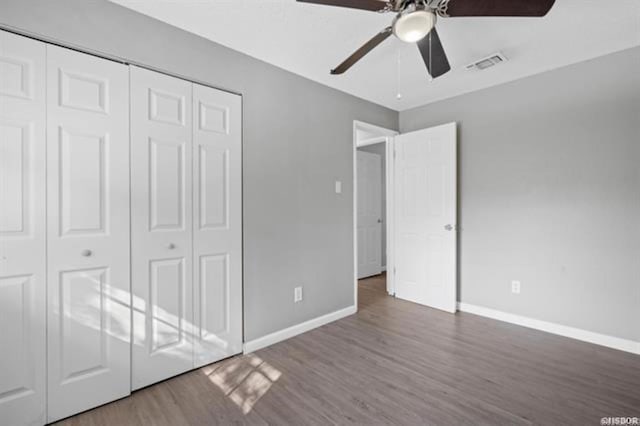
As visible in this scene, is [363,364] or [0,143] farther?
[363,364]

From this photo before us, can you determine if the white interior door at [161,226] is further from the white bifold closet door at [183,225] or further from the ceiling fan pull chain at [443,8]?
the ceiling fan pull chain at [443,8]

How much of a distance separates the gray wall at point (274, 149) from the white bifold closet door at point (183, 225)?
0.14 m

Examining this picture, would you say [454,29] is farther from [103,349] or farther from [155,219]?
[103,349]

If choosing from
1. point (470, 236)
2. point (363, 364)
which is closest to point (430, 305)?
point (470, 236)

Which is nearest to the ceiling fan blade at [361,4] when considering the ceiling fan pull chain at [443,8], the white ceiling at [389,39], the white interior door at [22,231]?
the ceiling fan pull chain at [443,8]

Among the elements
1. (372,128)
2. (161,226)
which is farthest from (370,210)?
(161,226)

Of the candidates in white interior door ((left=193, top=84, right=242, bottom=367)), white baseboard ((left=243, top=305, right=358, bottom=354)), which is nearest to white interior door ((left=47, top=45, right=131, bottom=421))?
white interior door ((left=193, top=84, right=242, bottom=367))

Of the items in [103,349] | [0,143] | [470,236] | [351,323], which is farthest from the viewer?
[470,236]

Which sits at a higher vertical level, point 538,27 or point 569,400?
point 538,27

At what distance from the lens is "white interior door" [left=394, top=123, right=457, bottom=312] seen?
138 inches

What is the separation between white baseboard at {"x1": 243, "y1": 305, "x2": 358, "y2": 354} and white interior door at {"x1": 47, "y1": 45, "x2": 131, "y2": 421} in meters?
0.93

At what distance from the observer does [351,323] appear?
10.6 ft

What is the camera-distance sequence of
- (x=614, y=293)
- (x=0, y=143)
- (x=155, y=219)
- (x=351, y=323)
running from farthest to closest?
1. (x=351, y=323)
2. (x=614, y=293)
3. (x=155, y=219)
4. (x=0, y=143)

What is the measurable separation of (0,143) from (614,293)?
14.7 ft
